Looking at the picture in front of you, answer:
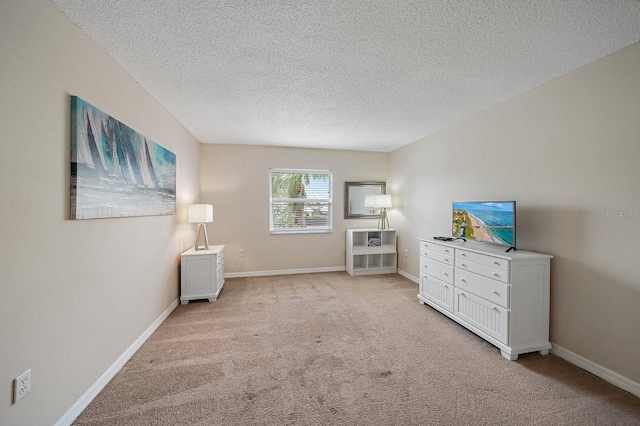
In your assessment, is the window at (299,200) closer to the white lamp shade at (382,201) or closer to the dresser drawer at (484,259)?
the white lamp shade at (382,201)

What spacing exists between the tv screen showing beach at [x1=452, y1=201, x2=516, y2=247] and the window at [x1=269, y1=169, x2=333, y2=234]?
2568 mm

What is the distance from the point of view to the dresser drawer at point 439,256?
2.98 metres

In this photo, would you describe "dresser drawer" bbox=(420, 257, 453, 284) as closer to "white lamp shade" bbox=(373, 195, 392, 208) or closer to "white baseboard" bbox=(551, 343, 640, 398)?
"white baseboard" bbox=(551, 343, 640, 398)

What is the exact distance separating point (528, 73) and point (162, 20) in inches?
112

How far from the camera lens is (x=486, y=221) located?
279cm

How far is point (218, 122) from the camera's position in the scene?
3521mm

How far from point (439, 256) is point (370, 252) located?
5.99 feet

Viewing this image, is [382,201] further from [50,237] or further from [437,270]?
[50,237]

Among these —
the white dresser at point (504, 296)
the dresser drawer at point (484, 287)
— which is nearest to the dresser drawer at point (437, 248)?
the white dresser at point (504, 296)

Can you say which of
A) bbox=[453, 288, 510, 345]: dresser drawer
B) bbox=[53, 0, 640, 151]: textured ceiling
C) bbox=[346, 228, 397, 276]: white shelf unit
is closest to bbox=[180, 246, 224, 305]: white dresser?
bbox=[53, 0, 640, 151]: textured ceiling

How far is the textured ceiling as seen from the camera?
5.03 ft

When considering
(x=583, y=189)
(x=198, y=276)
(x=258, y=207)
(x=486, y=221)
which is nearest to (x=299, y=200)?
(x=258, y=207)

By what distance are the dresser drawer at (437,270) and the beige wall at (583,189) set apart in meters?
0.79

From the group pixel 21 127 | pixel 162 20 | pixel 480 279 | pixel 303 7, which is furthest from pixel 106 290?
pixel 480 279
